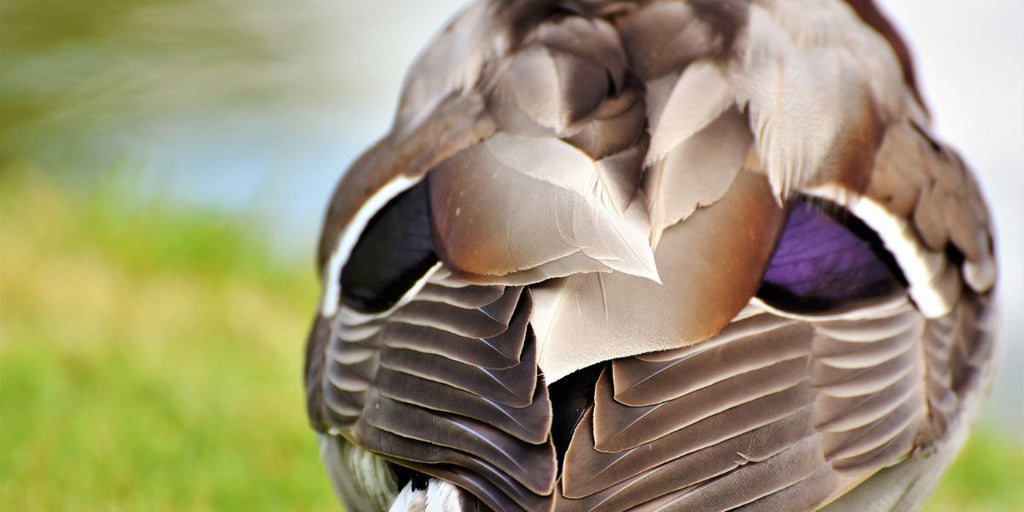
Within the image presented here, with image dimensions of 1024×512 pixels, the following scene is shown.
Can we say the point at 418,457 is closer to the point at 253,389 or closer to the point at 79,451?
the point at 79,451

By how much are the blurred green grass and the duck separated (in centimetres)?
122

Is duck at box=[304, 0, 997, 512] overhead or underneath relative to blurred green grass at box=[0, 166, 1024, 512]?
overhead

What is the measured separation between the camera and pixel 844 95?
3.64m

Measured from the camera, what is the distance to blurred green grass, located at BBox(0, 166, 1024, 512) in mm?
4734

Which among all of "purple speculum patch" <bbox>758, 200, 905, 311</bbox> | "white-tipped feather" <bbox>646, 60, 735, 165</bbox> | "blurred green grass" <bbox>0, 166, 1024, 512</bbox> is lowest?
"blurred green grass" <bbox>0, 166, 1024, 512</bbox>

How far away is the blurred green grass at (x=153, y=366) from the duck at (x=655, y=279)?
4.00ft

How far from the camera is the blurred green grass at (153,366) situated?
4.73 metres

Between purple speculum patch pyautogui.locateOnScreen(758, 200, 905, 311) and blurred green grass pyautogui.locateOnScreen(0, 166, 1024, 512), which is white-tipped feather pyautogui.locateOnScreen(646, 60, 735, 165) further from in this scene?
blurred green grass pyautogui.locateOnScreen(0, 166, 1024, 512)

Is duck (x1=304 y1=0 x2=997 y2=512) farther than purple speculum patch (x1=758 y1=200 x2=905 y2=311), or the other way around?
purple speculum patch (x1=758 y1=200 x2=905 y2=311)

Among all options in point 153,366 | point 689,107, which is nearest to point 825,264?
point 689,107

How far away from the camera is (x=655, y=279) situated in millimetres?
2967

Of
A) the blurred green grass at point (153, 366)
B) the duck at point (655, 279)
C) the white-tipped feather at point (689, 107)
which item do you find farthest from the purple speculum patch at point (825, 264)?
the blurred green grass at point (153, 366)

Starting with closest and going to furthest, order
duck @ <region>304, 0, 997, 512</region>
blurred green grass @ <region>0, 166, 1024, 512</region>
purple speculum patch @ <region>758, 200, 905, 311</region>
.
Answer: duck @ <region>304, 0, 997, 512</region> < purple speculum patch @ <region>758, 200, 905, 311</region> < blurred green grass @ <region>0, 166, 1024, 512</region>

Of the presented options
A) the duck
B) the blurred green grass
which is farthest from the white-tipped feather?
the blurred green grass
